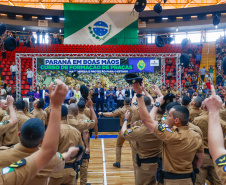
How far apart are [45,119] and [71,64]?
29.8 ft

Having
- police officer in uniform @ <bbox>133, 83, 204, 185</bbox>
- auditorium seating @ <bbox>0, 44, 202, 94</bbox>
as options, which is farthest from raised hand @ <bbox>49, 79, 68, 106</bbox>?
auditorium seating @ <bbox>0, 44, 202, 94</bbox>

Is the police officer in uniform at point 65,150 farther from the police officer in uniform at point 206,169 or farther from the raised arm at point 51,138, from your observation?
the police officer in uniform at point 206,169

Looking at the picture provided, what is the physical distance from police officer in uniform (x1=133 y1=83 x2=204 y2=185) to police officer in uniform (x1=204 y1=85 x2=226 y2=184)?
39.8 inches

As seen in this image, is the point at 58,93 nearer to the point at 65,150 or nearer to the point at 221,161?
the point at 221,161

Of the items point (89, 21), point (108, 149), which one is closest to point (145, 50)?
point (89, 21)

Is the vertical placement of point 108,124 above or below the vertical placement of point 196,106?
below

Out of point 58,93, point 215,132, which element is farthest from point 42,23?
point 215,132

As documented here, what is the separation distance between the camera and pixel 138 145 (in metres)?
3.21

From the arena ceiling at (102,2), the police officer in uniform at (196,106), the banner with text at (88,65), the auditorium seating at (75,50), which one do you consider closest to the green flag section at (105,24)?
the auditorium seating at (75,50)

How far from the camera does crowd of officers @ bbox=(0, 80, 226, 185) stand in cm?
130

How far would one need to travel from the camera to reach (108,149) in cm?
719

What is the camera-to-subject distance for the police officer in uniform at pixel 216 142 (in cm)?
119

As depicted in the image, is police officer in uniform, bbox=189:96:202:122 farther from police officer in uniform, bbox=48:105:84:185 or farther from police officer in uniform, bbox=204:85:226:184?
police officer in uniform, bbox=204:85:226:184

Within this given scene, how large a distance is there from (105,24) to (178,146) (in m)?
17.5
